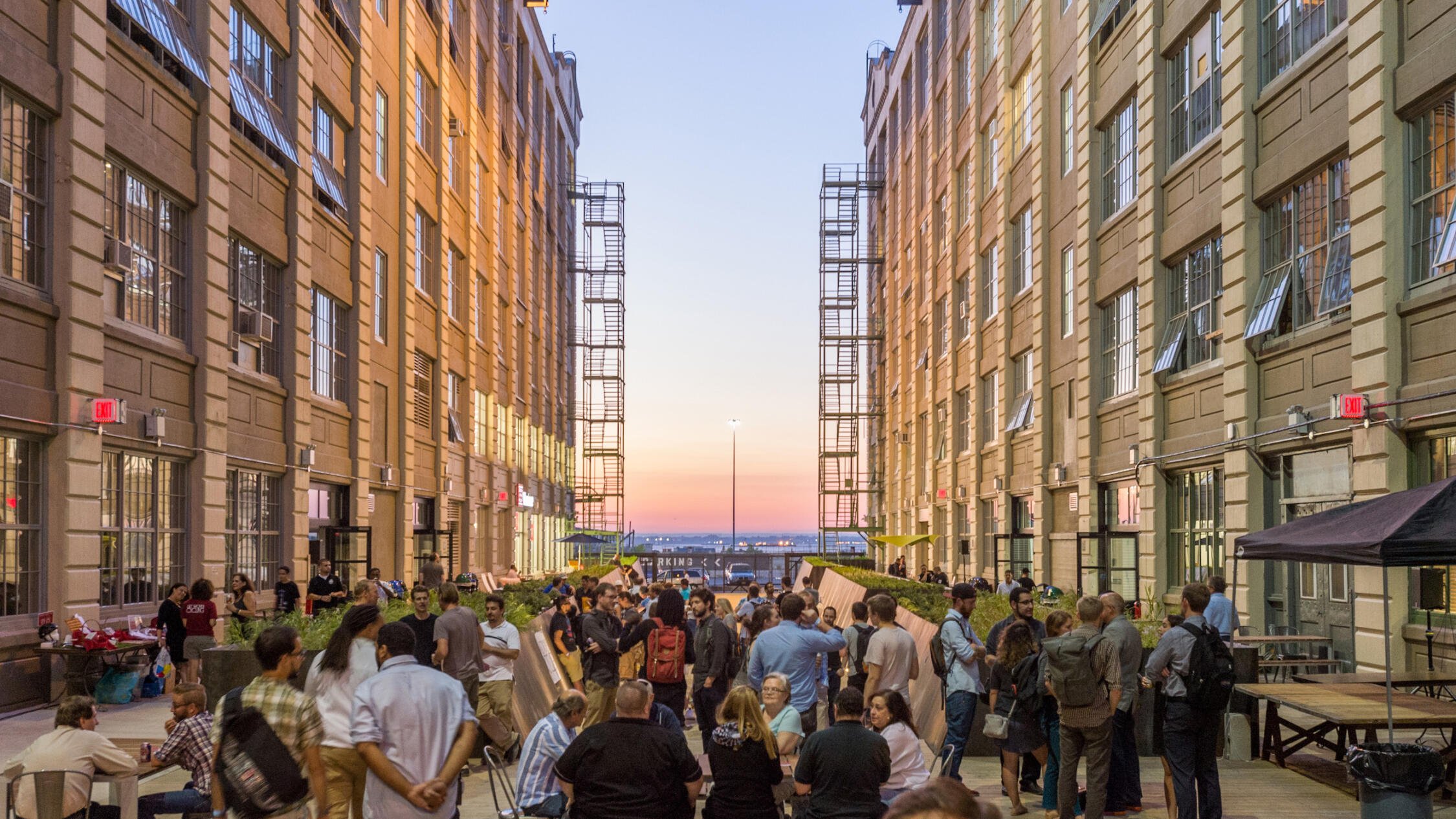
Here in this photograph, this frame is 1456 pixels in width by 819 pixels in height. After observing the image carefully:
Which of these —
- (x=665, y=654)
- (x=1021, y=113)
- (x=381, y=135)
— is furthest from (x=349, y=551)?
(x=1021, y=113)

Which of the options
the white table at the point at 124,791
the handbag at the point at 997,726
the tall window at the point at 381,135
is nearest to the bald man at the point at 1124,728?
the handbag at the point at 997,726

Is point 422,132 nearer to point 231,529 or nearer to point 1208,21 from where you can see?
point 231,529

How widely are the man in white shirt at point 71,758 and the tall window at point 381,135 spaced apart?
84.4 feet

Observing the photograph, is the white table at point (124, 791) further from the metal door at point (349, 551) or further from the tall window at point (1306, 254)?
the metal door at point (349, 551)

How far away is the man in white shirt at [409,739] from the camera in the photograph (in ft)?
23.2

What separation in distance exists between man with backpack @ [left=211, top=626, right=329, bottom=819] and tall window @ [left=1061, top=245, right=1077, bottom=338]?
27118 millimetres

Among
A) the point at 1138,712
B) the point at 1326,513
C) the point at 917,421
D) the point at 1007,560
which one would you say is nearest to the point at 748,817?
the point at 1326,513

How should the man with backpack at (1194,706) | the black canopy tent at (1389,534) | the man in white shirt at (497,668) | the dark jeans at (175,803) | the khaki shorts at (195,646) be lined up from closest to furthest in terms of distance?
the dark jeans at (175,803) → the black canopy tent at (1389,534) → the man with backpack at (1194,706) → the man in white shirt at (497,668) → the khaki shorts at (195,646)

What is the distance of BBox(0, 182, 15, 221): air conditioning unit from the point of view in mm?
16031

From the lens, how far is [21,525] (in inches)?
647

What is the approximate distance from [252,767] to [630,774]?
1.96 metres

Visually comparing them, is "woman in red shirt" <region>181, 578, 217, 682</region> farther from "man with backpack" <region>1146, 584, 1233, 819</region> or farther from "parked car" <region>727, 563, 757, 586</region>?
"parked car" <region>727, 563, 757, 586</region>

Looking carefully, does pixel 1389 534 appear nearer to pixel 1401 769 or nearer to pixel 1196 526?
pixel 1401 769

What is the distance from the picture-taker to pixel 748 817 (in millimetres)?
8047
